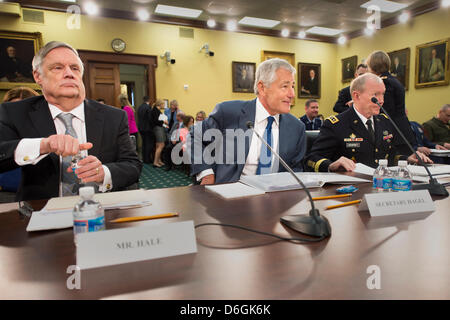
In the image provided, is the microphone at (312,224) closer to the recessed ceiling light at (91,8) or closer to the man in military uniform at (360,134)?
the man in military uniform at (360,134)

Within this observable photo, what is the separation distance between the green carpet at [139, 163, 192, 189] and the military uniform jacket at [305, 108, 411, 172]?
116 inches

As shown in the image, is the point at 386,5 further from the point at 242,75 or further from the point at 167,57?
the point at 167,57

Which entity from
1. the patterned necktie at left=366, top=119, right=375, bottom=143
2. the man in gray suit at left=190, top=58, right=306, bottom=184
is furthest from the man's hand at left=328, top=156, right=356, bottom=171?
the patterned necktie at left=366, top=119, right=375, bottom=143

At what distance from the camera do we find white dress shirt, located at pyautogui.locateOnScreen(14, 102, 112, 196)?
1.20 m

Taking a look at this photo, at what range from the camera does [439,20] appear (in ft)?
21.8

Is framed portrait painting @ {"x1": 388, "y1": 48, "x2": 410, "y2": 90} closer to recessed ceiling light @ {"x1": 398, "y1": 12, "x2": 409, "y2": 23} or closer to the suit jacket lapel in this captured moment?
recessed ceiling light @ {"x1": 398, "y1": 12, "x2": 409, "y2": 23}

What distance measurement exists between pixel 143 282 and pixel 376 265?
0.46 m

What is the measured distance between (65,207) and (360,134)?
1.95m

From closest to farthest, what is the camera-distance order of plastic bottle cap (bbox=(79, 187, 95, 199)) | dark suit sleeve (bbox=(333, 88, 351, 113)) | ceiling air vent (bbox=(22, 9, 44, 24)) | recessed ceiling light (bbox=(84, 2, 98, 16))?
plastic bottle cap (bbox=(79, 187, 95, 199)) < dark suit sleeve (bbox=(333, 88, 351, 113)) < ceiling air vent (bbox=(22, 9, 44, 24)) < recessed ceiling light (bbox=(84, 2, 98, 16))

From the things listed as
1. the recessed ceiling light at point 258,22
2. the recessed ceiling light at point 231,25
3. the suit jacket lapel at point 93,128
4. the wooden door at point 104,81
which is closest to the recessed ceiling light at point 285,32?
the recessed ceiling light at point 258,22

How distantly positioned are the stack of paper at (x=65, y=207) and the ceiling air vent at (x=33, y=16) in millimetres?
7285

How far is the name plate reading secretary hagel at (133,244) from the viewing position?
618 mm

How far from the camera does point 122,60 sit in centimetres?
740
